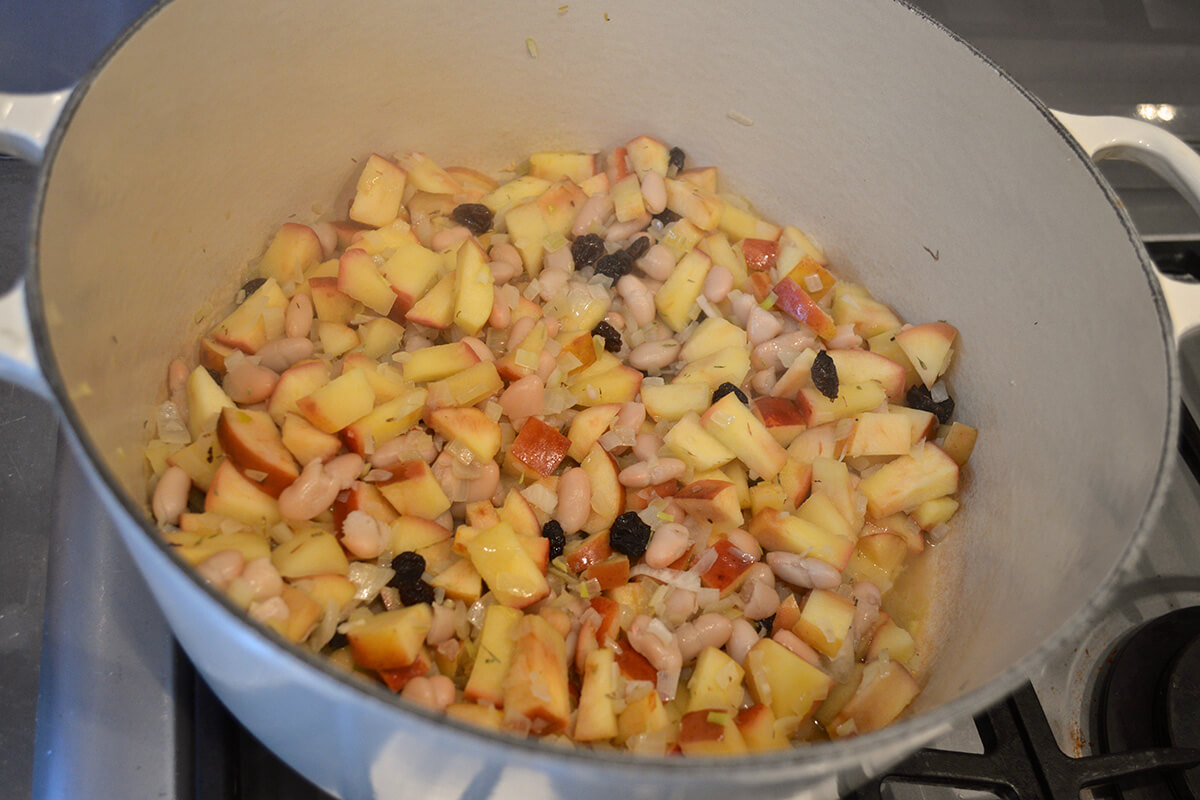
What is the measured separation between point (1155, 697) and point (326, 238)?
113cm

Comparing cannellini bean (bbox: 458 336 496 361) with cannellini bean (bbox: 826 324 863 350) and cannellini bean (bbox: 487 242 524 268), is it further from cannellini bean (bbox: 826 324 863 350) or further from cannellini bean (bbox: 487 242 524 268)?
cannellini bean (bbox: 826 324 863 350)

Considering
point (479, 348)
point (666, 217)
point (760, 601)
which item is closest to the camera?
point (760, 601)

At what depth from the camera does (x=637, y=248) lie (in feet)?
3.95

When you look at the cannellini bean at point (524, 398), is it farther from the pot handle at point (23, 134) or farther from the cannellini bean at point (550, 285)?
the pot handle at point (23, 134)

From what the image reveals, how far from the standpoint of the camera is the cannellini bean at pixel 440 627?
2.78 feet

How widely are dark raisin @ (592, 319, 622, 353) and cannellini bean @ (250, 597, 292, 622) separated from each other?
0.53 meters

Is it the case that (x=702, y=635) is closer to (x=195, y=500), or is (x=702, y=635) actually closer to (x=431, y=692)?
(x=431, y=692)

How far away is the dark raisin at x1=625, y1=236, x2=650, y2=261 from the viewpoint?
1.20 meters

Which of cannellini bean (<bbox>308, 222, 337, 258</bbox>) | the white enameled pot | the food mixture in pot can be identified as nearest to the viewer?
the white enameled pot

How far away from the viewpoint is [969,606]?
0.99 m

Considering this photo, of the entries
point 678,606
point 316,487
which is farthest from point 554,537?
point 316,487

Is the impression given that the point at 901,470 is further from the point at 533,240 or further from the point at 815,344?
the point at 533,240

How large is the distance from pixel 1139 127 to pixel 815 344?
1.43 feet

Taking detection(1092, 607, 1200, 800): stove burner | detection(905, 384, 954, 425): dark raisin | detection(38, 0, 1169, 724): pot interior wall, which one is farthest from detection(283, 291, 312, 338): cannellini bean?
detection(1092, 607, 1200, 800): stove burner
